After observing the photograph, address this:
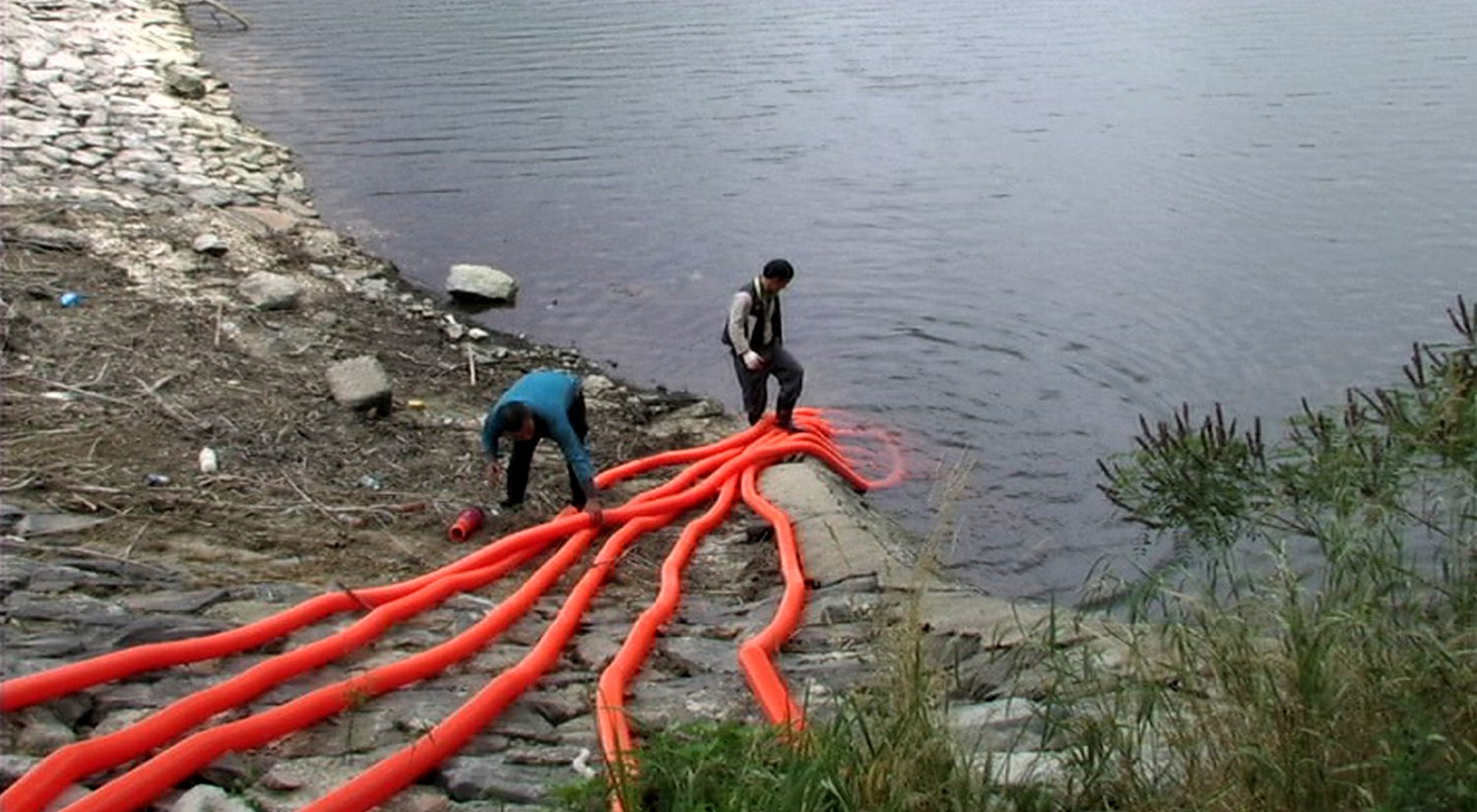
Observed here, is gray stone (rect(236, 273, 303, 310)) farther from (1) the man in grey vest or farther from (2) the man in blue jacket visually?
(2) the man in blue jacket

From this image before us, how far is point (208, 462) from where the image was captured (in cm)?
802

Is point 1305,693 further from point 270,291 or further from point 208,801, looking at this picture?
point 270,291

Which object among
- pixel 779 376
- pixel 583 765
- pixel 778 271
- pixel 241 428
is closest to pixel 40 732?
pixel 583 765

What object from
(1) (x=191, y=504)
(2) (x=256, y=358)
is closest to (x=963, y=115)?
(2) (x=256, y=358)

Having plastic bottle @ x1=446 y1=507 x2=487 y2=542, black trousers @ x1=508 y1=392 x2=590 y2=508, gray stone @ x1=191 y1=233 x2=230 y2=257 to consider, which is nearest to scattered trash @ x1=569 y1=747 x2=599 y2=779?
plastic bottle @ x1=446 y1=507 x2=487 y2=542

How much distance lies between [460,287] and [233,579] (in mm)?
7402

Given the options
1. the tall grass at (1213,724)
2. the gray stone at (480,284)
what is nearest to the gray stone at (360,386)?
the gray stone at (480,284)

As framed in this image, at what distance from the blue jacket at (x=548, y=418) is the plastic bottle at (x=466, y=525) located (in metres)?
0.37

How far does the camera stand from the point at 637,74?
22031mm

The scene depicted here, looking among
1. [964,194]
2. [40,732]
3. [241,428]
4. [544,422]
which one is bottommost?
[241,428]

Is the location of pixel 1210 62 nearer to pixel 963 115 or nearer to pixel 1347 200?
pixel 963 115

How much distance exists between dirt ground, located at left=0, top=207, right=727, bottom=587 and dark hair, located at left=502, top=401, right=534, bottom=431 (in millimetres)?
769

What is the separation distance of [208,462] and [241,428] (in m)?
0.73

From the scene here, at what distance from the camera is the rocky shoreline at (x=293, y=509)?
196 inches
